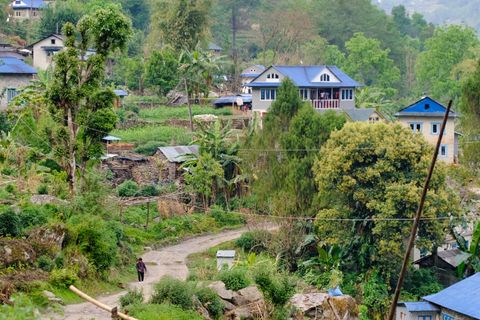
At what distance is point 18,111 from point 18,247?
56.8 feet

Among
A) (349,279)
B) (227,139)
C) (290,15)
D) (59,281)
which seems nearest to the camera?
(59,281)

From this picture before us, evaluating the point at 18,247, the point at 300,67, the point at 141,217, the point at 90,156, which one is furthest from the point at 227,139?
the point at 18,247

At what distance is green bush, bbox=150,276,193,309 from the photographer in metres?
22.7

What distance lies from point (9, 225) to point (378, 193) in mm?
11377

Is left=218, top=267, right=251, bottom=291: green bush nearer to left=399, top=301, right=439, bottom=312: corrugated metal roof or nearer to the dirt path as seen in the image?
the dirt path

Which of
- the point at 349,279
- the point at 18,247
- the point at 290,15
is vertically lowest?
the point at 349,279

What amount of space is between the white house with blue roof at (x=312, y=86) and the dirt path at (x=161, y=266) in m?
14.0

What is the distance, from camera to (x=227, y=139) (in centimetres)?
4006

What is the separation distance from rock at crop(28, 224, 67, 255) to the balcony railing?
1017 inches

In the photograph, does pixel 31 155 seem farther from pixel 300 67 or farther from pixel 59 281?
pixel 300 67

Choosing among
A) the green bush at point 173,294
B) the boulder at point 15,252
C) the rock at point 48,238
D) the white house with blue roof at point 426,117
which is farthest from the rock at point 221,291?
the white house with blue roof at point 426,117

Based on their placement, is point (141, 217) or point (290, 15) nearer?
point (141, 217)

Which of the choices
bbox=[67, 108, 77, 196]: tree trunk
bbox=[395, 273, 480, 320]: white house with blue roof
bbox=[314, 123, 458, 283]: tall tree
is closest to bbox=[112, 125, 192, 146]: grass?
bbox=[67, 108, 77, 196]: tree trunk

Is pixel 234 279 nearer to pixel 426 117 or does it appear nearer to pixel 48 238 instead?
pixel 48 238
